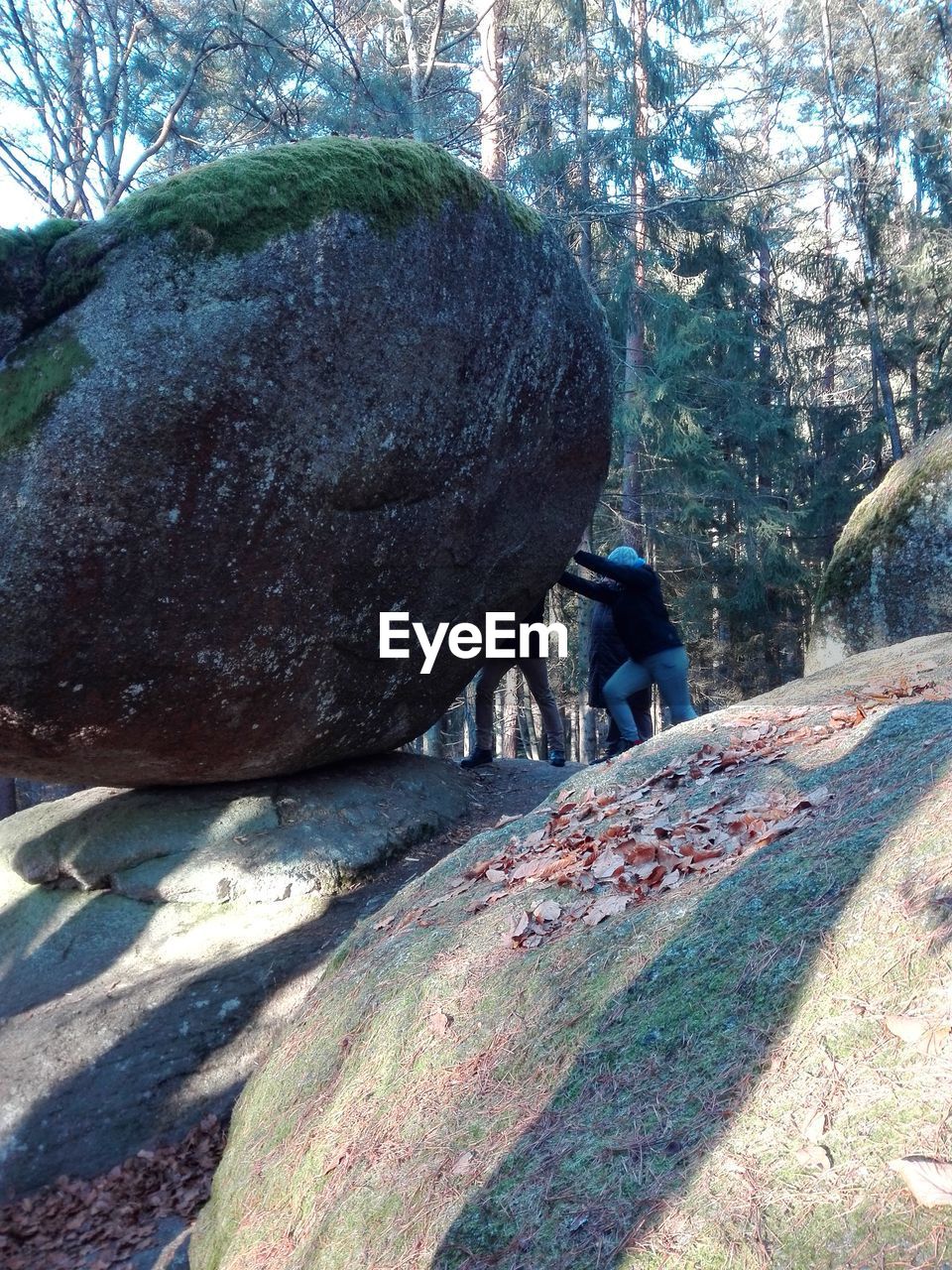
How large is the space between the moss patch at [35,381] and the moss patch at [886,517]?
23.0ft

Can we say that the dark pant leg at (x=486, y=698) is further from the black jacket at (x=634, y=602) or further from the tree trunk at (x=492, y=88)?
the tree trunk at (x=492, y=88)

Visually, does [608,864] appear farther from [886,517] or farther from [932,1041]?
[886,517]

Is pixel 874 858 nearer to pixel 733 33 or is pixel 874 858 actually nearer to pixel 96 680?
pixel 96 680

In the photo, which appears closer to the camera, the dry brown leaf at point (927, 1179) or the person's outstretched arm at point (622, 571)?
the dry brown leaf at point (927, 1179)

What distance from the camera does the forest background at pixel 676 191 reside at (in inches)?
504

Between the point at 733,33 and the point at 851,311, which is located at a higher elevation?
the point at 733,33

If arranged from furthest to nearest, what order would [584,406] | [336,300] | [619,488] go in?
[619,488]
[584,406]
[336,300]

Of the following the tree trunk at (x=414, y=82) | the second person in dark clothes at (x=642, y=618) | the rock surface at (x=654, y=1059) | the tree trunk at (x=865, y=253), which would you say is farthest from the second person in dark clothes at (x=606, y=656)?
the tree trunk at (x=865, y=253)

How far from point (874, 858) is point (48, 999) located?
5.05 metres

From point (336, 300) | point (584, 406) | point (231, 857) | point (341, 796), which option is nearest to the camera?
point (336, 300)

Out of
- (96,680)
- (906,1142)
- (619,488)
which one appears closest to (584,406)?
(96,680)

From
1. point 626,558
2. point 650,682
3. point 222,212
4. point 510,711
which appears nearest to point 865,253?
point 510,711

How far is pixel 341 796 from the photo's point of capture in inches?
276

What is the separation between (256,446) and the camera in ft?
18.7
